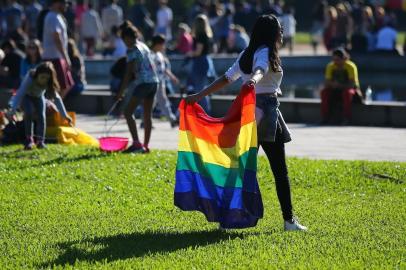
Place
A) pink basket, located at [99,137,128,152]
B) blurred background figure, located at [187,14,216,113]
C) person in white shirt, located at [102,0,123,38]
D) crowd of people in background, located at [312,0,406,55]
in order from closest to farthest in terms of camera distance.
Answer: pink basket, located at [99,137,128,152] → blurred background figure, located at [187,14,216,113] → crowd of people in background, located at [312,0,406,55] → person in white shirt, located at [102,0,123,38]

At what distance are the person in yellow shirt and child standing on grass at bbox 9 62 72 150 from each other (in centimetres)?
535

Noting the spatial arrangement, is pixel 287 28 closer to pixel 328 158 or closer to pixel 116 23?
pixel 116 23

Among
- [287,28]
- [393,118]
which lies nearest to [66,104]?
→ [393,118]

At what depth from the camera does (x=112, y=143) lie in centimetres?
1417

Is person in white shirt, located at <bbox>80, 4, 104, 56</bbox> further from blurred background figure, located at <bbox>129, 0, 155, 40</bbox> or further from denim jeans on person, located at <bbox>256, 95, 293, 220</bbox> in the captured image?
denim jeans on person, located at <bbox>256, 95, 293, 220</bbox>

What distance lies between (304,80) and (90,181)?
58.3 feet

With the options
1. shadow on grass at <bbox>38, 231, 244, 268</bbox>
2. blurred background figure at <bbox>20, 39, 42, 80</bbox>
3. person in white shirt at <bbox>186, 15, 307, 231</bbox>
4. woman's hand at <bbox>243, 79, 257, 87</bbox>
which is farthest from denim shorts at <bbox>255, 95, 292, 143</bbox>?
blurred background figure at <bbox>20, 39, 42, 80</bbox>

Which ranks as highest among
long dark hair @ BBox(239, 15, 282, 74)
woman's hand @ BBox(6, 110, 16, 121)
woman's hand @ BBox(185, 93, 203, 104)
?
long dark hair @ BBox(239, 15, 282, 74)

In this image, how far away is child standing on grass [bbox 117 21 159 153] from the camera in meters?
14.3

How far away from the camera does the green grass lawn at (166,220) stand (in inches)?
325

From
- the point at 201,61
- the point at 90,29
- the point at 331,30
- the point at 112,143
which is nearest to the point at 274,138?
the point at 112,143

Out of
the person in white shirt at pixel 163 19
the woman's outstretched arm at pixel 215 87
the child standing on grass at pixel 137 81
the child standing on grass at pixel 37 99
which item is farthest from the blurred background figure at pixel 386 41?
the woman's outstretched arm at pixel 215 87

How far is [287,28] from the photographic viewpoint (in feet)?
113

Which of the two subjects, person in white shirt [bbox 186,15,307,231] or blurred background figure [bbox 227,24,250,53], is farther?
blurred background figure [bbox 227,24,250,53]
